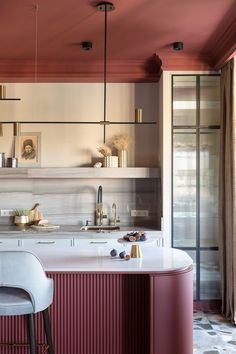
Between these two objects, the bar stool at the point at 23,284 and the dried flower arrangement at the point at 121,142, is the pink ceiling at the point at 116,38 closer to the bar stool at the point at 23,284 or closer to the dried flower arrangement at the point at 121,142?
the dried flower arrangement at the point at 121,142

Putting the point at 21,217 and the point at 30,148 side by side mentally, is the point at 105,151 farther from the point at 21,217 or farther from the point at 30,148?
the point at 21,217

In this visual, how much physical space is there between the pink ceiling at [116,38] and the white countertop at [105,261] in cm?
194

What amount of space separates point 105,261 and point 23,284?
0.66m

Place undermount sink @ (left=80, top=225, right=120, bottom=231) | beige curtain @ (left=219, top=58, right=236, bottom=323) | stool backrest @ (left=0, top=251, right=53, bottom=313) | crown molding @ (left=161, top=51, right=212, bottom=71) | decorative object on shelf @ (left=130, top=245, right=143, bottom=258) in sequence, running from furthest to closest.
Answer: undermount sink @ (left=80, top=225, right=120, bottom=231), crown molding @ (left=161, top=51, right=212, bottom=71), beige curtain @ (left=219, top=58, right=236, bottom=323), decorative object on shelf @ (left=130, top=245, right=143, bottom=258), stool backrest @ (left=0, top=251, right=53, bottom=313)

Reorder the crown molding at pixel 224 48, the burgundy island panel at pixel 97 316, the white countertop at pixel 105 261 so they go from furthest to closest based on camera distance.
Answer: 1. the crown molding at pixel 224 48
2. the burgundy island panel at pixel 97 316
3. the white countertop at pixel 105 261

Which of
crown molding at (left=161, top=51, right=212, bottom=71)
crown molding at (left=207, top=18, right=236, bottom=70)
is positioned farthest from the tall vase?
crown molding at (left=207, top=18, right=236, bottom=70)

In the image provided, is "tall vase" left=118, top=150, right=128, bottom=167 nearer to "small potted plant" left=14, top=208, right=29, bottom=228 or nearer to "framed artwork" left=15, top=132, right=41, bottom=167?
"framed artwork" left=15, top=132, right=41, bottom=167

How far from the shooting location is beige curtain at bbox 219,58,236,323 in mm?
3840

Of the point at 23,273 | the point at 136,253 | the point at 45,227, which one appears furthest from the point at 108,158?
the point at 23,273

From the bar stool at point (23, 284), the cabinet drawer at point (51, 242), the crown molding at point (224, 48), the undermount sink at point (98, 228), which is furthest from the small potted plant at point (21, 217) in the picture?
the crown molding at point (224, 48)

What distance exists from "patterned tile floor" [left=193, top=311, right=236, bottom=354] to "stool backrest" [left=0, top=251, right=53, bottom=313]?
1.70 meters

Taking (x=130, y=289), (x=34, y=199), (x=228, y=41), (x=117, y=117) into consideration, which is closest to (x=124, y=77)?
(x=117, y=117)

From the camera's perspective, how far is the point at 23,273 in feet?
7.04

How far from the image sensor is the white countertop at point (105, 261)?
2.45 metres
